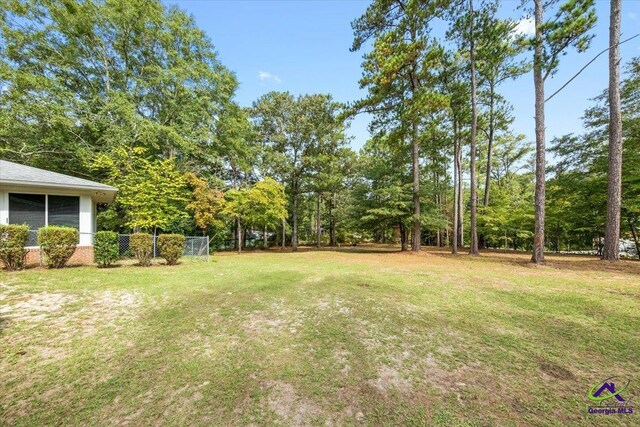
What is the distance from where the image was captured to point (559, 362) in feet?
8.96

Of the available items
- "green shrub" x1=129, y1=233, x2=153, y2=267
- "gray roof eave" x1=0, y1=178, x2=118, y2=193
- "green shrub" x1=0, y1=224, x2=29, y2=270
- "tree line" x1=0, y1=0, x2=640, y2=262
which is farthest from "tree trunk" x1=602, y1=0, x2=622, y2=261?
"green shrub" x1=0, y1=224, x2=29, y2=270

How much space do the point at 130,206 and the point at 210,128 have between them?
753cm

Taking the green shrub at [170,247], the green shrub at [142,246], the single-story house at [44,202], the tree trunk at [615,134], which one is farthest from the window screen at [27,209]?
the tree trunk at [615,134]

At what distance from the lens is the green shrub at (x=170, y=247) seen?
30.1 ft

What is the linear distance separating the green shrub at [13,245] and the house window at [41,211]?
138 cm

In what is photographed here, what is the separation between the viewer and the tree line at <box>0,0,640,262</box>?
11.3 m

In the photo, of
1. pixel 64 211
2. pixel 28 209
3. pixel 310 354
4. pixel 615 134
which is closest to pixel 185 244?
pixel 64 211

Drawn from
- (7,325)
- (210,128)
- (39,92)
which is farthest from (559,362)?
(39,92)

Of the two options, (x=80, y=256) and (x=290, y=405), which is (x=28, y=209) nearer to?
(x=80, y=256)

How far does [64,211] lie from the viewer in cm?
923

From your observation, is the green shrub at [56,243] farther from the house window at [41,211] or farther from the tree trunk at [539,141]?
the tree trunk at [539,141]

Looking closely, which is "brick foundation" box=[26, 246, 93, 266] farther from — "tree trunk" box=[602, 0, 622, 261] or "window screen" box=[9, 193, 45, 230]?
"tree trunk" box=[602, 0, 622, 261]

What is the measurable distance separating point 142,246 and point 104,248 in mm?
1030

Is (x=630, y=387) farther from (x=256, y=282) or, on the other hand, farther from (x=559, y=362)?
(x=256, y=282)
